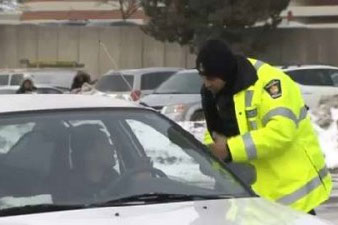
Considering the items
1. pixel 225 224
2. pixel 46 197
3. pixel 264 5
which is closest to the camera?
pixel 225 224

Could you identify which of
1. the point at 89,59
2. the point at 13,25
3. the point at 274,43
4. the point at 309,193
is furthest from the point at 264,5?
the point at 309,193

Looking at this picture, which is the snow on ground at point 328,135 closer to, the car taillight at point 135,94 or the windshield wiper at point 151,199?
the car taillight at point 135,94

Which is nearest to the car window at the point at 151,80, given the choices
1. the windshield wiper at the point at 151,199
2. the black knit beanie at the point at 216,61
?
the black knit beanie at the point at 216,61

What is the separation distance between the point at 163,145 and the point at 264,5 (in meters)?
31.5

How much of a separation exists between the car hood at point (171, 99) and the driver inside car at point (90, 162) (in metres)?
14.8

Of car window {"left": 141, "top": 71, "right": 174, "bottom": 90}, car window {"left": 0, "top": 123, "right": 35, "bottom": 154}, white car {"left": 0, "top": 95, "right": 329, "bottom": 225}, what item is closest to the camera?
white car {"left": 0, "top": 95, "right": 329, "bottom": 225}

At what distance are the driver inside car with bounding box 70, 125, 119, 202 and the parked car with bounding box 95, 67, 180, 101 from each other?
18.0 metres

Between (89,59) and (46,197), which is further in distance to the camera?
(89,59)

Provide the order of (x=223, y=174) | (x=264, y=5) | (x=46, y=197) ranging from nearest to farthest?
1. (x=46, y=197)
2. (x=223, y=174)
3. (x=264, y=5)

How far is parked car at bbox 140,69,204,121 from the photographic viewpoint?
18984mm

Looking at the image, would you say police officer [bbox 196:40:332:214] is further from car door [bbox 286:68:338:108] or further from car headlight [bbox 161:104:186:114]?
car door [bbox 286:68:338:108]

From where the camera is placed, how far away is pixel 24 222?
379cm

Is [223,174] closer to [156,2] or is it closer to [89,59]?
[156,2]

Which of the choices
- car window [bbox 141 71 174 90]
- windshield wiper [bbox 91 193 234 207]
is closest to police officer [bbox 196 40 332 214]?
windshield wiper [bbox 91 193 234 207]
